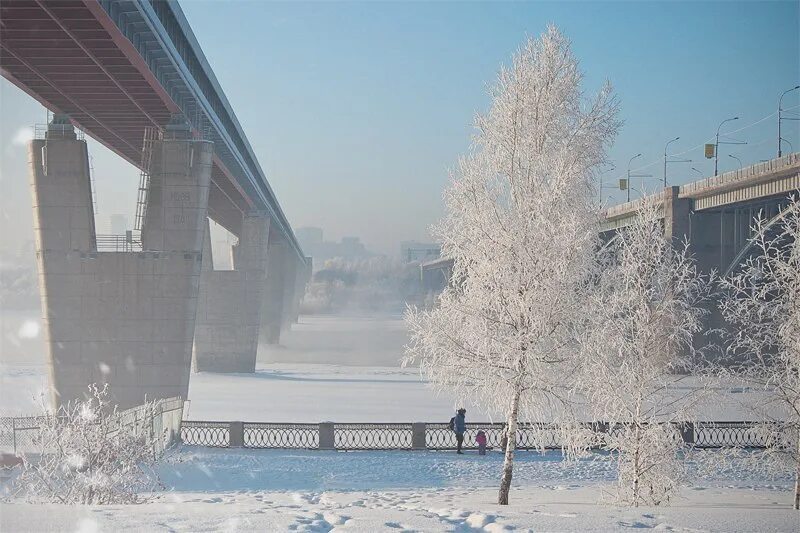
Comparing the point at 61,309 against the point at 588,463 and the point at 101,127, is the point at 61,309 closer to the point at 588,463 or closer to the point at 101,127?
the point at 101,127

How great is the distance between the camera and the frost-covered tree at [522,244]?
16.0 meters

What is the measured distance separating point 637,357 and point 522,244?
3.15 m

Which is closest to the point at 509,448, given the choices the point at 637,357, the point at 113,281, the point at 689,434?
the point at 637,357

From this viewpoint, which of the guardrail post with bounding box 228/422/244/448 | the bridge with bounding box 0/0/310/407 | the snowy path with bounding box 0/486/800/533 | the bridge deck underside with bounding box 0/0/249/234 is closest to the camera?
the snowy path with bounding box 0/486/800/533

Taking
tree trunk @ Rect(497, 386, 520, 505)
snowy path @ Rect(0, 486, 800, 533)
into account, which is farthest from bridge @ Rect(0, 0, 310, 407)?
snowy path @ Rect(0, 486, 800, 533)

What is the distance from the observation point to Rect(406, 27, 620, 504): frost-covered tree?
52.4 ft

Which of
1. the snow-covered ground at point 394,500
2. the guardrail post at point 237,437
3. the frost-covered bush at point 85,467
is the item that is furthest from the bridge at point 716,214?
the frost-covered bush at point 85,467

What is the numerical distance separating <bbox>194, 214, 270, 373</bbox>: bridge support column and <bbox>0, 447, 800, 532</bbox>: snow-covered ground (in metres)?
34.7

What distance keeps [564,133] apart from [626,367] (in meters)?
4.80

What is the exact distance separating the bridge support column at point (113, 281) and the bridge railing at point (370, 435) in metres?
5.59

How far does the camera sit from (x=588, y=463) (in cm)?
2323

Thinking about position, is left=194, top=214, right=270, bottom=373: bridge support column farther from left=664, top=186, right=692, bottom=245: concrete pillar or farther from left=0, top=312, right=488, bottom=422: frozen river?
left=664, top=186, right=692, bottom=245: concrete pillar

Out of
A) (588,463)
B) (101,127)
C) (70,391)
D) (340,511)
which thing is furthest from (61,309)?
(340,511)

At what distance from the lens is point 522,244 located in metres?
16.2
